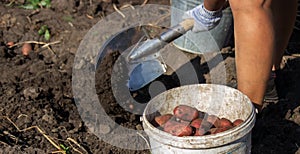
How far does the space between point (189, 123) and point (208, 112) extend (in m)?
0.24

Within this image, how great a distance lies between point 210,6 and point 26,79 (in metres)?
1.15

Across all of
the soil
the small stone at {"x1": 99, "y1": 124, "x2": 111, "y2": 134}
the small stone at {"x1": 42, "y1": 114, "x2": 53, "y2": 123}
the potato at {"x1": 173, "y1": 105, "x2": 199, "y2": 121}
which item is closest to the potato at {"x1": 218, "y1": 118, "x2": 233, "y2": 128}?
the potato at {"x1": 173, "y1": 105, "x2": 199, "y2": 121}

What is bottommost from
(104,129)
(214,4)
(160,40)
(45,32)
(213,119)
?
(45,32)

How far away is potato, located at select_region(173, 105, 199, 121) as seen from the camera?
247 cm

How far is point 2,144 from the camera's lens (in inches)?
111

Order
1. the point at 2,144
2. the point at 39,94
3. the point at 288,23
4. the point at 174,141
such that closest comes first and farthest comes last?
the point at 174,141, the point at 2,144, the point at 288,23, the point at 39,94

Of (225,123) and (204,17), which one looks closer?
(225,123)

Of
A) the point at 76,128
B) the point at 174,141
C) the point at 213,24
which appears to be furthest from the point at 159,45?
the point at 174,141

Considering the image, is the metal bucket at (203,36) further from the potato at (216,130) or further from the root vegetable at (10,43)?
the potato at (216,130)

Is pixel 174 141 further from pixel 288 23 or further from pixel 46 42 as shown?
pixel 46 42

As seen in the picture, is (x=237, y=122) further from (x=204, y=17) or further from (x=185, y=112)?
(x=204, y=17)

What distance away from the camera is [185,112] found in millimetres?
2484

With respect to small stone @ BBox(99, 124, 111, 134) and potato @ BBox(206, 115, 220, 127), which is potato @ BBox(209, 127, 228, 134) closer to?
potato @ BBox(206, 115, 220, 127)

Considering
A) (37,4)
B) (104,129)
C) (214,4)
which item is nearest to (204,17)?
(214,4)
